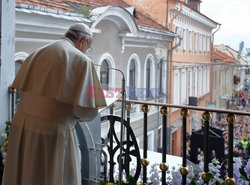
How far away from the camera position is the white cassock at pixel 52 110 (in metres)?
1.09

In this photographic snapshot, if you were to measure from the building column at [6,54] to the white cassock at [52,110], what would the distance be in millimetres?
679

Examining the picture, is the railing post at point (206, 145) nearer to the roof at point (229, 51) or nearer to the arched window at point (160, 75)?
the arched window at point (160, 75)

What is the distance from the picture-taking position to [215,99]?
25.1ft

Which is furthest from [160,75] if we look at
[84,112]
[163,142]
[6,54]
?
[84,112]

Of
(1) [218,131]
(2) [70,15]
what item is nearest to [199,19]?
(2) [70,15]

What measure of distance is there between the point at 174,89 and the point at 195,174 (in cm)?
556

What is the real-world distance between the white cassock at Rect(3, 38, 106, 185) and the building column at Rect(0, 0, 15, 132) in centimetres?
68

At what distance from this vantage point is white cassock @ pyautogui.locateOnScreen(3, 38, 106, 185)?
109cm

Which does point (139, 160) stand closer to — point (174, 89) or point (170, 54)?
point (170, 54)

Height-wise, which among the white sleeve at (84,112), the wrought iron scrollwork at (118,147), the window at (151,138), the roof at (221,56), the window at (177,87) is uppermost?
the roof at (221,56)

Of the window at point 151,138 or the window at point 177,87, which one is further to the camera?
the window at point 177,87

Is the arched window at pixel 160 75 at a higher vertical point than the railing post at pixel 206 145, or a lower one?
higher

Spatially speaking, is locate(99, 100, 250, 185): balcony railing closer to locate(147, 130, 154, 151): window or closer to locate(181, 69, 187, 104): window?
locate(147, 130, 154, 151): window

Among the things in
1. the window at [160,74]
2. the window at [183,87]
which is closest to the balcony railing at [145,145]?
the window at [160,74]
